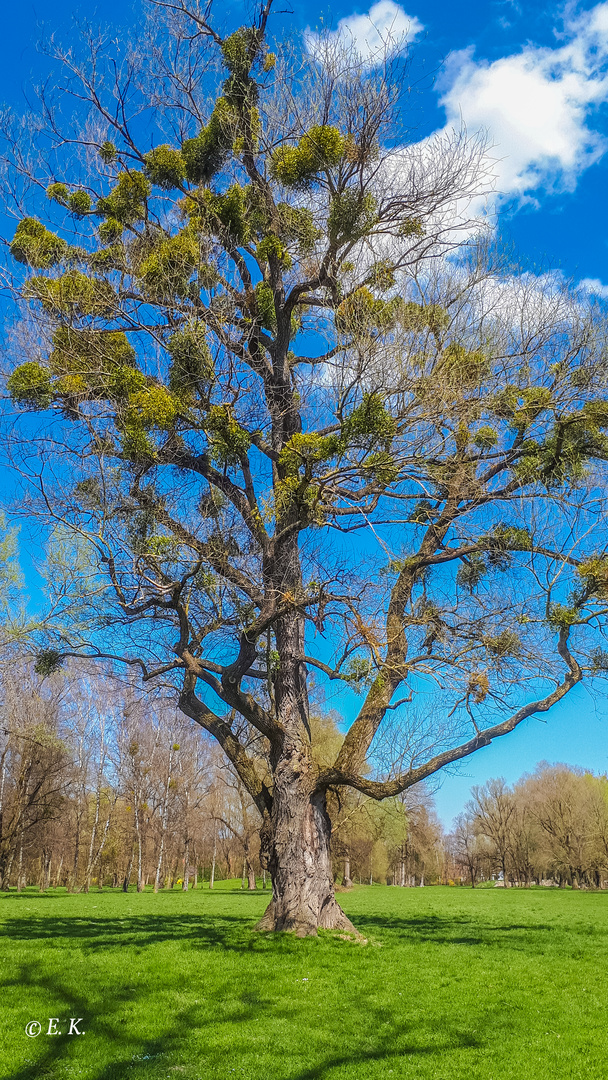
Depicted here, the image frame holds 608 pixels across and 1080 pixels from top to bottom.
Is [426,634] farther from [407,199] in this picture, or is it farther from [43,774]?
[43,774]

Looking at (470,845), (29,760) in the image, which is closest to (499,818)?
(470,845)

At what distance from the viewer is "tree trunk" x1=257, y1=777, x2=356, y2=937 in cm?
1117

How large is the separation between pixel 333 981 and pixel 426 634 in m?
5.62

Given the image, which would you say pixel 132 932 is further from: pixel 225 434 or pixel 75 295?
pixel 75 295

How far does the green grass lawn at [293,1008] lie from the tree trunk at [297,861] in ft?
1.64

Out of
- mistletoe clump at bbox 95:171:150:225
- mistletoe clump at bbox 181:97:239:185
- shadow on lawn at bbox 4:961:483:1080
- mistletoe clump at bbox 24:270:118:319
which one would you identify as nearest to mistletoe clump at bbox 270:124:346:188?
mistletoe clump at bbox 181:97:239:185

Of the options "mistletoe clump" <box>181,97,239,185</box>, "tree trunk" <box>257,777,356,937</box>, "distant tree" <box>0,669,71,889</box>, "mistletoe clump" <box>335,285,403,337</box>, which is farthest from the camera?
"distant tree" <box>0,669,71,889</box>

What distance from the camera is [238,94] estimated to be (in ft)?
40.4

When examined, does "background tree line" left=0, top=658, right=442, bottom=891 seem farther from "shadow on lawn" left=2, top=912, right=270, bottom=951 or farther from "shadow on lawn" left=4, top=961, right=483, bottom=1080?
"shadow on lawn" left=4, top=961, right=483, bottom=1080

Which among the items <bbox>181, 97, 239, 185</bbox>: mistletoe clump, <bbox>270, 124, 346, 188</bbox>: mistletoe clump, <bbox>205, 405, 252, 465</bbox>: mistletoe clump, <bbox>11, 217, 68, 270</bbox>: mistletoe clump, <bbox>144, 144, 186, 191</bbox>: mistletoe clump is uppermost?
<bbox>181, 97, 239, 185</bbox>: mistletoe clump

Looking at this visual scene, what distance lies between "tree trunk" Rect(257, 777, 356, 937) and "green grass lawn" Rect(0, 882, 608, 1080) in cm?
50

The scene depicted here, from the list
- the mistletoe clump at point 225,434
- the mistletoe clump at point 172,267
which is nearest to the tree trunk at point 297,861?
the mistletoe clump at point 225,434

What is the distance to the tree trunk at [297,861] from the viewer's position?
36.7 ft

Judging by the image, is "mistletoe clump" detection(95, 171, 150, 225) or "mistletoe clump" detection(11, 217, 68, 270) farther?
"mistletoe clump" detection(95, 171, 150, 225)
